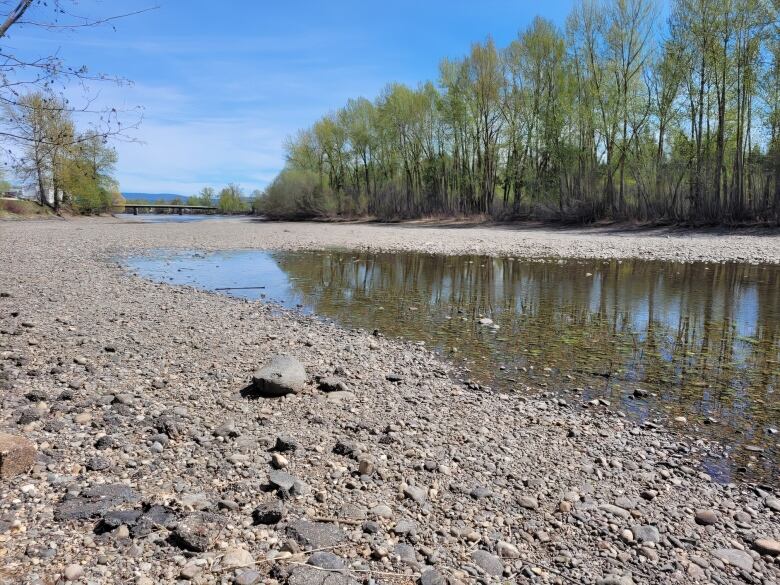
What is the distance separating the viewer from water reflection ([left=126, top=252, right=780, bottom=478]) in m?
6.01

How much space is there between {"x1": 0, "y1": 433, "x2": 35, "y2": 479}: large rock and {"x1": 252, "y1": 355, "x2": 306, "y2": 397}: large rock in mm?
2075

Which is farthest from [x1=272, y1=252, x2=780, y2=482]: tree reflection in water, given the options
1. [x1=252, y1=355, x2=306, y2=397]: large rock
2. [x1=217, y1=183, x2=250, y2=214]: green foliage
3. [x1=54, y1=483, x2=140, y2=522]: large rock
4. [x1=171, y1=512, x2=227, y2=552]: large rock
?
[x1=217, y1=183, x2=250, y2=214]: green foliage

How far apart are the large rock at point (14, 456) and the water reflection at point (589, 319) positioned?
4527mm

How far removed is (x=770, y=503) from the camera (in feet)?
12.2

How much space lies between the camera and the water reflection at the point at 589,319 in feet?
19.7

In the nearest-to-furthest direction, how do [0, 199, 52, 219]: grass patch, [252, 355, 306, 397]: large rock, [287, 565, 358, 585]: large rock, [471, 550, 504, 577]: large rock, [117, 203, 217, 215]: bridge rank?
[287, 565, 358, 585]: large rock, [471, 550, 504, 577]: large rock, [252, 355, 306, 397]: large rock, [0, 199, 52, 219]: grass patch, [117, 203, 217, 215]: bridge

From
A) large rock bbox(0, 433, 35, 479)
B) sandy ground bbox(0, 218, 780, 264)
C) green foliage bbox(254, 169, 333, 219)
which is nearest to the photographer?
large rock bbox(0, 433, 35, 479)

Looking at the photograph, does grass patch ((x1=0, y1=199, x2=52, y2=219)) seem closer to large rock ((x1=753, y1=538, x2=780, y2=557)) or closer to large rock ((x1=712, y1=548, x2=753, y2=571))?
large rock ((x1=712, y1=548, x2=753, y2=571))

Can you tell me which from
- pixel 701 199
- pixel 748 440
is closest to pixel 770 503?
pixel 748 440

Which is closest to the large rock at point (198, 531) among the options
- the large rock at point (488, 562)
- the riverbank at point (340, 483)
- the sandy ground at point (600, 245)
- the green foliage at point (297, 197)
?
the riverbank at point (340, 483)

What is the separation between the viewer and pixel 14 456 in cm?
347

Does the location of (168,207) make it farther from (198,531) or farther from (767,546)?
(767,546)

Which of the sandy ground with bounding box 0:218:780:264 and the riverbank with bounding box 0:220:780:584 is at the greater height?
the sandy ground with bounding box 0:218:780:264

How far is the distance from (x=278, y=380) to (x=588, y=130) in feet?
136
